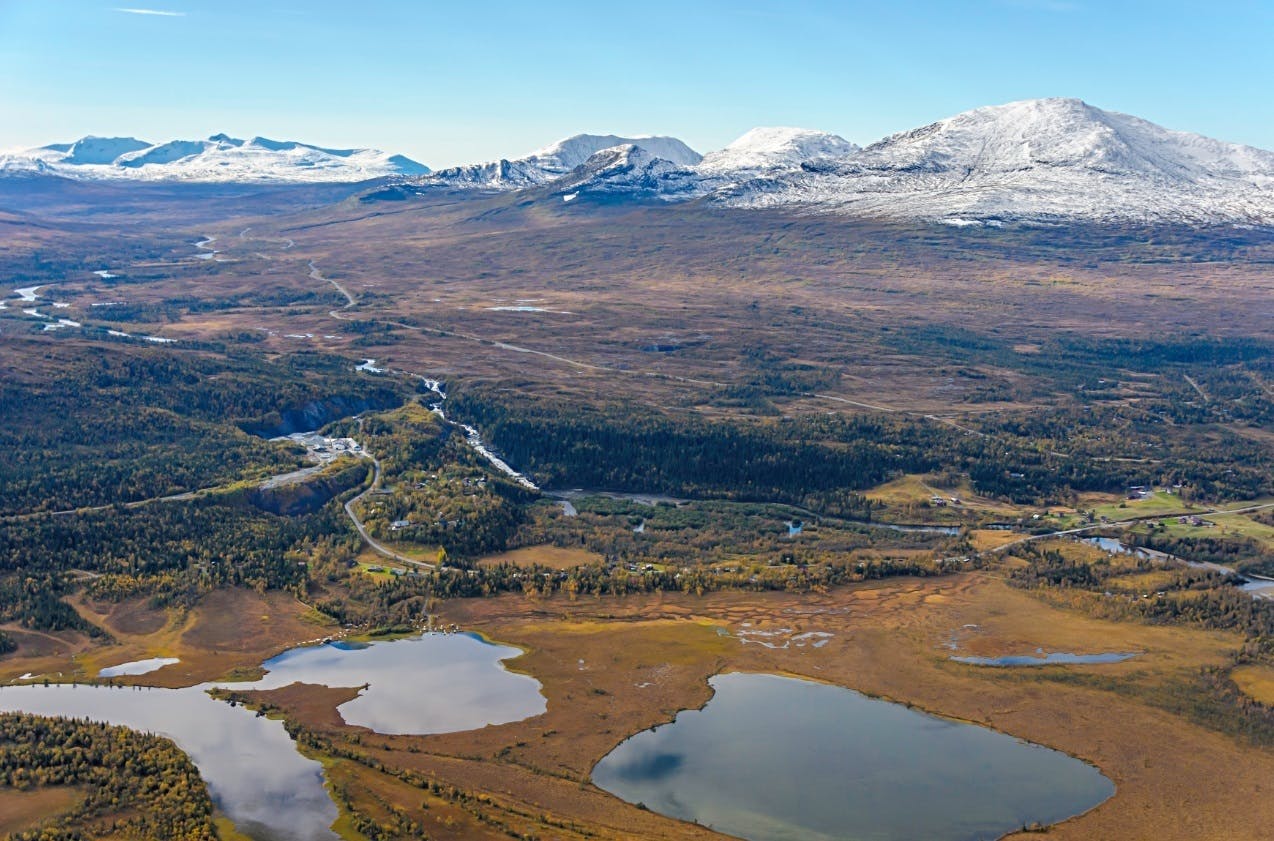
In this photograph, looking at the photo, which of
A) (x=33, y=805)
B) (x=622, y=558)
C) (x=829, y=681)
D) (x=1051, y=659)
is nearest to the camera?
(x=33, y=805)

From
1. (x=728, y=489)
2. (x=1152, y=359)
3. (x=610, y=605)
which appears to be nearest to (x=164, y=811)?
(x=610, y=605)

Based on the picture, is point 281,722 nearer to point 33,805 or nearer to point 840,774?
point 33,805

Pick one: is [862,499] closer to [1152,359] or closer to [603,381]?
[603,381]

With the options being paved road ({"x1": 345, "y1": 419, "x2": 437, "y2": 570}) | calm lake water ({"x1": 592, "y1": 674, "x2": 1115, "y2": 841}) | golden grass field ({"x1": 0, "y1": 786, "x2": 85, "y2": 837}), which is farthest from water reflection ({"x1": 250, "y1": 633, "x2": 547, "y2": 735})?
golden grass field ({"x1": 0, "y1": 786, "x2": 85, "y2": 837})

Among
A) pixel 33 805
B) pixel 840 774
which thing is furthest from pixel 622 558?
pixel 33 805

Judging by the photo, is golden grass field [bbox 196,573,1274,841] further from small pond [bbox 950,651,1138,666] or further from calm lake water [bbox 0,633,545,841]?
calm lake water [bbox 0,633,545,841]

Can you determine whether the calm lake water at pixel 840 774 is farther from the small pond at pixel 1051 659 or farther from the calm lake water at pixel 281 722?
the calm lake water at pixel 281 722
